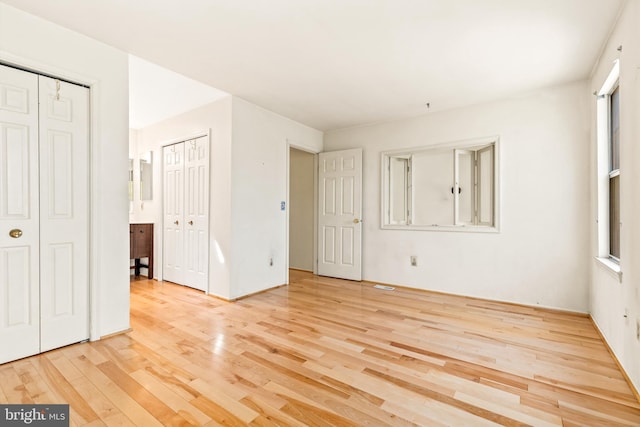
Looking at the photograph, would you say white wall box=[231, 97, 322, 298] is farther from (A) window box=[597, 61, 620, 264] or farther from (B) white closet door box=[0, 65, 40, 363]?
(A) window box=[597, 61, 620, 264]

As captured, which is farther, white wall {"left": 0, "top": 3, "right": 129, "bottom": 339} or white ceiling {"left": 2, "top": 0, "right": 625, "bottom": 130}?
white wall {"left": 0, "top": 3, "right": 129, "bottom": 339}

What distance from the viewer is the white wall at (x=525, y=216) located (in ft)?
11.2

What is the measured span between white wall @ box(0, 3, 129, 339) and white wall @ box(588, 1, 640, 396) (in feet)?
12.4

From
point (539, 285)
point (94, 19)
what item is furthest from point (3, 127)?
point (539, 285)

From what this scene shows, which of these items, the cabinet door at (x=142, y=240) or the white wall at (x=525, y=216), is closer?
the white wall at (x=525, y=216)

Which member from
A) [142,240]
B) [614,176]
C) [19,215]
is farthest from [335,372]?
[142,240]

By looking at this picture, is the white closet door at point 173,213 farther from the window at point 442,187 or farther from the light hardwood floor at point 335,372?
the window at point 442,187

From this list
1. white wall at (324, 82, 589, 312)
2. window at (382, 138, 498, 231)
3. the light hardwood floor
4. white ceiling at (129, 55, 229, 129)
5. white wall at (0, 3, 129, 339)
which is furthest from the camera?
window at (382, 138, 498, 231)

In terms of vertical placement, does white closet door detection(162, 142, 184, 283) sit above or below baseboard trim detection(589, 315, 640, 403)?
above

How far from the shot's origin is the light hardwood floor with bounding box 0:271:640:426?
5.57ft

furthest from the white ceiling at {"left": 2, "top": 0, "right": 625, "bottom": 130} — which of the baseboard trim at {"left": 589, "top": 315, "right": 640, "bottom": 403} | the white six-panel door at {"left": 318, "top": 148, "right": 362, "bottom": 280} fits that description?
the baseboard trim at {"left": 589, "top": 315, "right": 640, "bottom": 403}

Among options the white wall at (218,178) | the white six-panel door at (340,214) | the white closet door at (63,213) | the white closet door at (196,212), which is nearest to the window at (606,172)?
the white six-panel door at (340,214)

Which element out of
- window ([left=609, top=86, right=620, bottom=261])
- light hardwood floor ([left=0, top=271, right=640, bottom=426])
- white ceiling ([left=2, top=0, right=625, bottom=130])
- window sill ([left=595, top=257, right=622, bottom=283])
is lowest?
light hardwood floor ([left=0, top=271, right=640, bottom=426])

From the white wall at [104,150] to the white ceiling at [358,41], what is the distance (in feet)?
0.44
